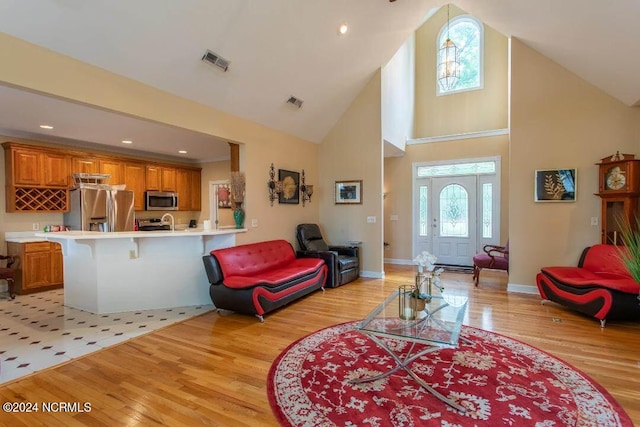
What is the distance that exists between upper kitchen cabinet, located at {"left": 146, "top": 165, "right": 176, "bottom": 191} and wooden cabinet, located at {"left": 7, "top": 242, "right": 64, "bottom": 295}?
83.1 inches

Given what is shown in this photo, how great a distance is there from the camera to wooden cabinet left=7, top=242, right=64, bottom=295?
16.5ft

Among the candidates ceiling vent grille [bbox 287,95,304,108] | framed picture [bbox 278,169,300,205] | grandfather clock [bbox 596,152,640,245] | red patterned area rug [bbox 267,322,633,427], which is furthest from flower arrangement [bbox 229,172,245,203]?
grandfather clock [bbox 596,152,640,245]

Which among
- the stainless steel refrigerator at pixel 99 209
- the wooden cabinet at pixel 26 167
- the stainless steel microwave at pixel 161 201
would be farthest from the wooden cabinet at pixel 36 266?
the stainless steel microwave at pixel 161 201

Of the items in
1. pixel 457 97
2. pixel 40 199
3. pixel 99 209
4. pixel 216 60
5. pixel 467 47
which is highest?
pixel 467 47

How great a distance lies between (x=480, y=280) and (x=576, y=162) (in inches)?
97.1

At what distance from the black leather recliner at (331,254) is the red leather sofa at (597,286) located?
2.84 metres

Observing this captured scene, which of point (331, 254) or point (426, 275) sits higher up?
point (426, 275)

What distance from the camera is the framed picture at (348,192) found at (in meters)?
6.23

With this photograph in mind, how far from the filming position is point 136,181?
662 centimetres

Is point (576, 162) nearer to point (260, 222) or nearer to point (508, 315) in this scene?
point (508, 315)

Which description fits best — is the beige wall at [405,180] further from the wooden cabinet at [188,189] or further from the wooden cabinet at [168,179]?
the wooden cabinet at [168,179]

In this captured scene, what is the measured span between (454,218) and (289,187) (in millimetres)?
3914

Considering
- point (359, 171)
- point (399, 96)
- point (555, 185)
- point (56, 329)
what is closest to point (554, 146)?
point (555, 185)

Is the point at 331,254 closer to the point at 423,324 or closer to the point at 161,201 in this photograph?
the point at 423,324
